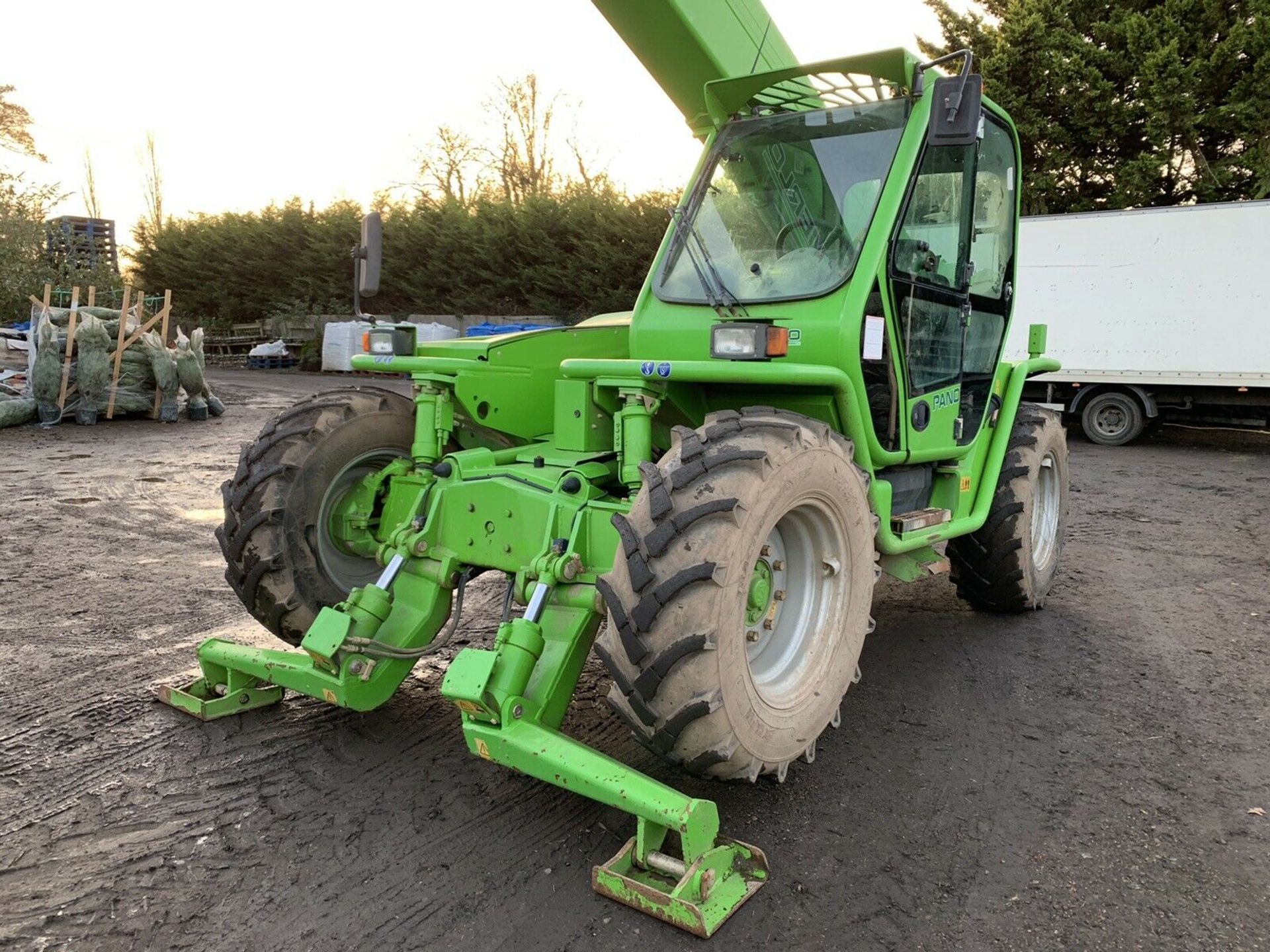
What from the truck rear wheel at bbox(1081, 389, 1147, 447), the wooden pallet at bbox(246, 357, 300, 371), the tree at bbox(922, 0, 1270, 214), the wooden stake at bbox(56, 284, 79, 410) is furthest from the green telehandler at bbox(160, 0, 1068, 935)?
the wooden pallet at bbox(246, 357, 300, 371)

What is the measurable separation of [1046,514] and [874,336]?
2.73 m

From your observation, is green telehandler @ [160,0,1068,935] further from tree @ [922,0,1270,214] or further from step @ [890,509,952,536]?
tree @ [922,0,1270,214]

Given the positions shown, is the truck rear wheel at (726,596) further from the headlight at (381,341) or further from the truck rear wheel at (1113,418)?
the truck rear wheel at (1113,418)

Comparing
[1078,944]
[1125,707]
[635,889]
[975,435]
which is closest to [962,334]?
[975,435]

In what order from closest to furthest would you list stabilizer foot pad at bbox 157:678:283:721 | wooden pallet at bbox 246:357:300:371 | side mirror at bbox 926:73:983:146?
side mirror at bbox 926:73:983:146 → stabilizer foot pad at bbox 157:678:283:721 → wooden pallet at bbox 246:357:300:371

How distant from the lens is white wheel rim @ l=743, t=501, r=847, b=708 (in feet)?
10.8

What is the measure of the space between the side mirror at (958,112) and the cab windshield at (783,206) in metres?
0.38

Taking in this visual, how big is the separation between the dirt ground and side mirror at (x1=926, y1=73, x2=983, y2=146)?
7.68ft

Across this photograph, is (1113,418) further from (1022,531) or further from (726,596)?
(726,596)

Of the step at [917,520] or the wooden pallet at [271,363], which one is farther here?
the wooden pallet at [271,363]

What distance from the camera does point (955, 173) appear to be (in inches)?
→ 164

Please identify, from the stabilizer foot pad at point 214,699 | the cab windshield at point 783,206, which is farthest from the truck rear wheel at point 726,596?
the stabilizer foot pad at point 214,699

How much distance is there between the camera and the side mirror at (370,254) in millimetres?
3693

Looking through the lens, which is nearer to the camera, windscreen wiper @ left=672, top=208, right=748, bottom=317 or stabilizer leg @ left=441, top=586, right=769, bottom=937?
stabilizer leg @ left=441, top=586, right=769, bottom=937
